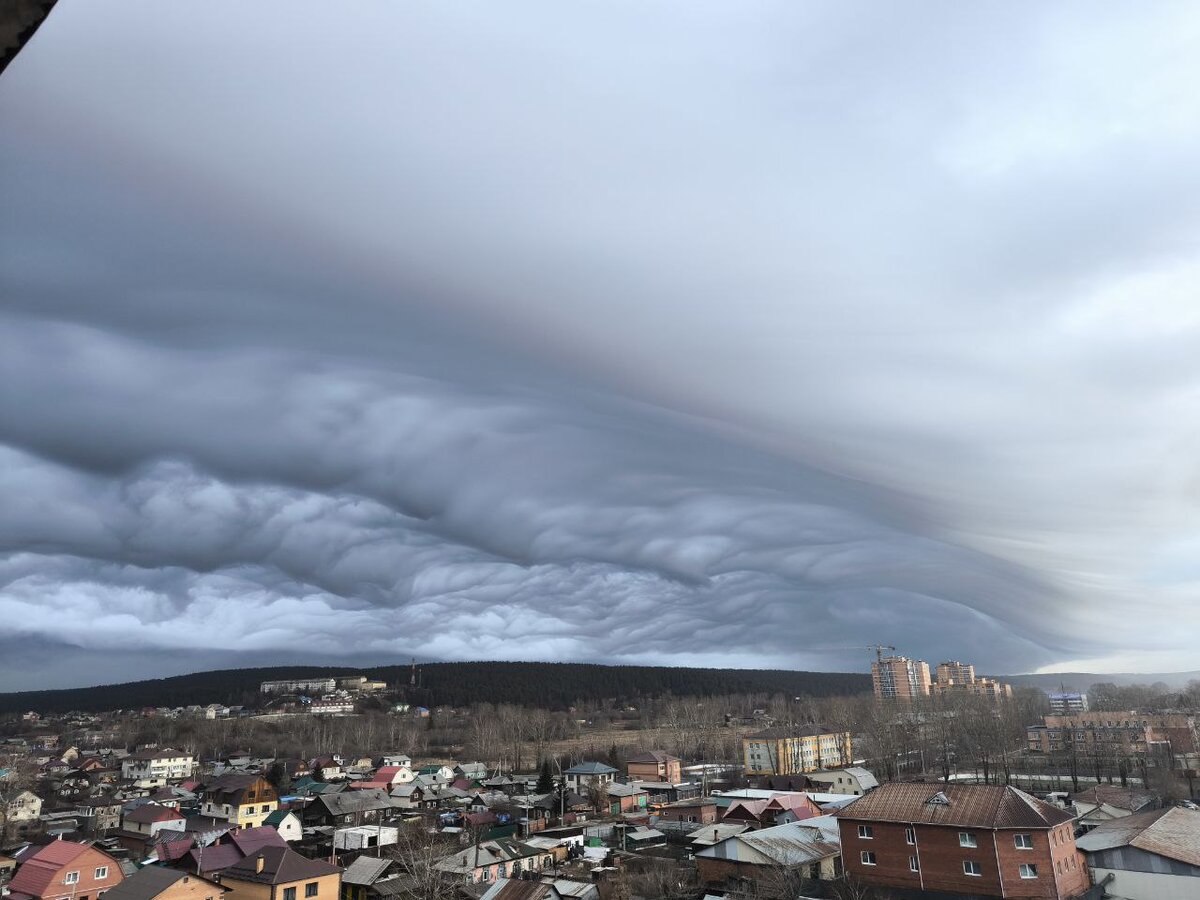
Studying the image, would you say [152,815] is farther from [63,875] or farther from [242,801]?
[63,875]

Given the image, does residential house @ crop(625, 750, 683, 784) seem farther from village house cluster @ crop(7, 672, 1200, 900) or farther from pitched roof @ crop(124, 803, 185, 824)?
pitched roof @ crop(124, 803, 185, 824)

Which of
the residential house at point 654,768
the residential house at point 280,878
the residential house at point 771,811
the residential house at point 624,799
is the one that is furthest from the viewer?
the residential house at point 654,768

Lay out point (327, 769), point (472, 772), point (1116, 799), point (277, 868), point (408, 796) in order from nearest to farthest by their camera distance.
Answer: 1. point (277, 868)
2. point (1116, 799)
3. point (408, 796)
4. point (472, 772)
5. point (327, 769)

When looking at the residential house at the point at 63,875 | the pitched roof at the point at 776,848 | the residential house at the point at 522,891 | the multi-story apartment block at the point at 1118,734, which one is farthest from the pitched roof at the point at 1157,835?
the multi-story apartment block at the point at 1118,734

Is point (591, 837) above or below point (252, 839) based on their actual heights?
below

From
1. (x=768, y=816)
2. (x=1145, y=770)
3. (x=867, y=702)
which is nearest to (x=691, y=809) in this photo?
(x=768, y=816)

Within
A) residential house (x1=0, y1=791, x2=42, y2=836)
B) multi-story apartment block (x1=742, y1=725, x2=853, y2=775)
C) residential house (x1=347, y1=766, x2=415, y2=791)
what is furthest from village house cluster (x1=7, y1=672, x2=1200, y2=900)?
multi-story apartment block (x1=742, y1=725, x2=853, y2=775)

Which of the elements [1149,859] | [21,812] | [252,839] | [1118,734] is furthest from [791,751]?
[21,812]

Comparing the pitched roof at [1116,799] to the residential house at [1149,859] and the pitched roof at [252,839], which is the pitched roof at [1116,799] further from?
the pitched roof at [252,839]
